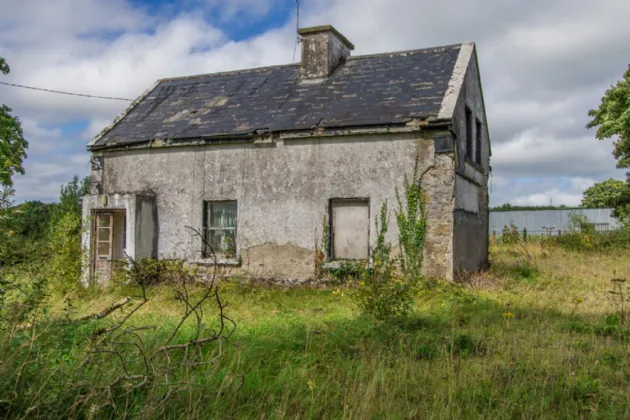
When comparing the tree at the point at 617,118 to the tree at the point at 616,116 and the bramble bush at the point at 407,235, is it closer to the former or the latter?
the tree at the point at 616,116

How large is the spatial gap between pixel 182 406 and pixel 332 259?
8.04m

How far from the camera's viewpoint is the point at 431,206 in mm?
11273

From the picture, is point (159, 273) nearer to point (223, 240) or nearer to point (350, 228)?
point (223, 240)

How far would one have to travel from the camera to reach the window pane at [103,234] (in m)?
13.6

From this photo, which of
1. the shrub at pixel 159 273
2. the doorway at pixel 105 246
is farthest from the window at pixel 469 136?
the doorway at pixel 105 246

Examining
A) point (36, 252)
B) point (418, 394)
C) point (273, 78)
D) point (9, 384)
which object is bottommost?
point (418, 394)

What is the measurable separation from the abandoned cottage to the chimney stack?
0.04 metres

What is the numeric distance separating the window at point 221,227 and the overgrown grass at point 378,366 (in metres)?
3.75

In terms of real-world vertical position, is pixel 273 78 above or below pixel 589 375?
above

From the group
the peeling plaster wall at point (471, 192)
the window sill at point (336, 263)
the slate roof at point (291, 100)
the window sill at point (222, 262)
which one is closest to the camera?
the window sill at point (336, 263)

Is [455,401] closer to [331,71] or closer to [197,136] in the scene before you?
[197,136]

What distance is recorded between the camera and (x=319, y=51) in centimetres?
1465

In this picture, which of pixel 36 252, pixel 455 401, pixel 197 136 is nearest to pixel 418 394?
pixel 455 401

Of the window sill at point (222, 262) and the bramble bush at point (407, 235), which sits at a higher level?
the bramble bush at point (407, 235)
